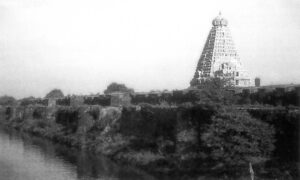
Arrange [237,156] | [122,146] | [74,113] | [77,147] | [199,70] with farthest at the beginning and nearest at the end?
[199,70], [74,113], [77,147], [122,146], [237,156]

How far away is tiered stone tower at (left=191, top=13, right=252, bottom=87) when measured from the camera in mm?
74938

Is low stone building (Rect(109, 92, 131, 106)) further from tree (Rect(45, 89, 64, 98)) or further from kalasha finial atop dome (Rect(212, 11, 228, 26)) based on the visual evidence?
tree (Rect(45, 89, 64, 98))

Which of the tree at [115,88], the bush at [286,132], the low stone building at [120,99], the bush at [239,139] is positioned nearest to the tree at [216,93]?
the bush at [239,139]

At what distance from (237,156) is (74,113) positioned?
3320 cm

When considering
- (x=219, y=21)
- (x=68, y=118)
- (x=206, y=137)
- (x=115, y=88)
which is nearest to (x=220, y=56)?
(x=219, y=21)

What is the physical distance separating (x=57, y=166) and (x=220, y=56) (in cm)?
4713

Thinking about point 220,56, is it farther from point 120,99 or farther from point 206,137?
point 206,137

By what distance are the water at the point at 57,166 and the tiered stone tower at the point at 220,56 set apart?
3492 centimetres

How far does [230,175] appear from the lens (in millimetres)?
25234

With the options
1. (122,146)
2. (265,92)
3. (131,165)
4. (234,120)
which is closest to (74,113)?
(122,146)

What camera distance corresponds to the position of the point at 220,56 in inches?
3046

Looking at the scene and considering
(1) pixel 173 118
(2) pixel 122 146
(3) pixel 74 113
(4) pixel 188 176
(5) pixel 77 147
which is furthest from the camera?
(3) pixel 74 113

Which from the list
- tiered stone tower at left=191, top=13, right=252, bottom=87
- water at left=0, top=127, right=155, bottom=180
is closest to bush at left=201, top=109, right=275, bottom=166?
water at left=0, top=127, right=155, bottom=180

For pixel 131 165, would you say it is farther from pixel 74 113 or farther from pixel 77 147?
pixel 74 113
